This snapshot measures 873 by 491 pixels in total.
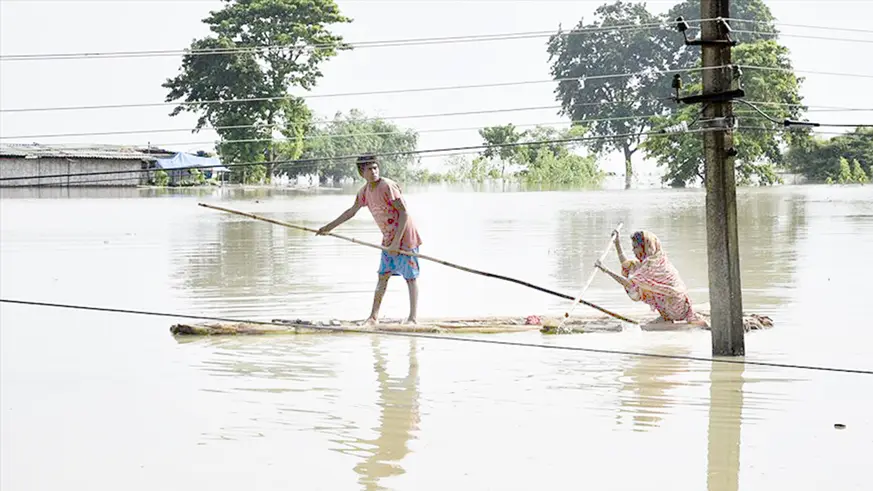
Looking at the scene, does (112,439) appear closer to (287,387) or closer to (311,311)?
(287,387)

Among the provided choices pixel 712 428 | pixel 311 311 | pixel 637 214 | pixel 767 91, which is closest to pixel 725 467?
pixel 712 428

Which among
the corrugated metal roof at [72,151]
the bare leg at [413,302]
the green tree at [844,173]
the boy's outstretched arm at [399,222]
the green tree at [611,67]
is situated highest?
the green tree at [611,67]

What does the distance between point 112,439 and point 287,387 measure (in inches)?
58.5

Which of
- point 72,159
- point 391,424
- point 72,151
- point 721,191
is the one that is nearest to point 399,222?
point 721,191

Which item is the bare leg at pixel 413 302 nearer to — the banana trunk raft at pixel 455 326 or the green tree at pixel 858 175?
the banana trunk raft at pixel 455 326

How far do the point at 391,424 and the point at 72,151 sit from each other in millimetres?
42393

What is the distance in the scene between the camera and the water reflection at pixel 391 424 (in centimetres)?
667

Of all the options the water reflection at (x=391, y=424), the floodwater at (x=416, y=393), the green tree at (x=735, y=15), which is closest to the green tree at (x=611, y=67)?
the green tree at (x=735, y=15)

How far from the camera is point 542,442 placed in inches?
285

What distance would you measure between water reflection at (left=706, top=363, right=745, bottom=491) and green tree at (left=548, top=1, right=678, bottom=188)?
5958 centimetres

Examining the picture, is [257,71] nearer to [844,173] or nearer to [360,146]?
[360,146]

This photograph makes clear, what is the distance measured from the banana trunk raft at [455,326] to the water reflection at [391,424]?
569 millimetres

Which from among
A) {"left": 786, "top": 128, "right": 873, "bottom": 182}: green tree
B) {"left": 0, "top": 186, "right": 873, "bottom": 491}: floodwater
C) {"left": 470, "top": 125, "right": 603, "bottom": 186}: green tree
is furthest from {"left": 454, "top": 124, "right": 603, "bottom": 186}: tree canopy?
{"left": 0, "top": 186, "right": 873, "bottom": 491}: floodwater

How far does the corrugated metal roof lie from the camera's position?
151ft
